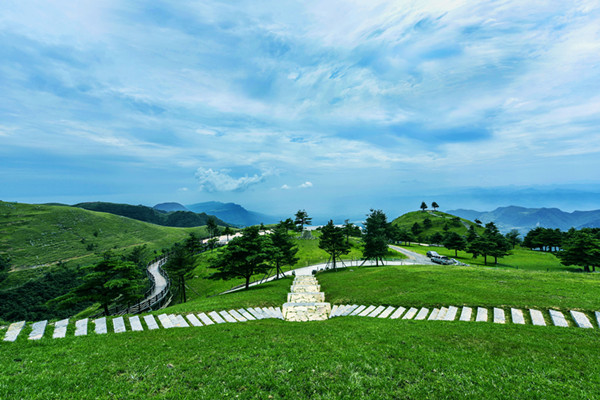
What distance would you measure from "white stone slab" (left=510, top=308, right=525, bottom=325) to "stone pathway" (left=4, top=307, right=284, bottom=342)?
15777 millimetres

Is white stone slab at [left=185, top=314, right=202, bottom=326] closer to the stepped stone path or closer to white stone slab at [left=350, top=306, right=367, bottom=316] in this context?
the stepped stone path

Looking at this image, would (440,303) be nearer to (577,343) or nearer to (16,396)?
(577,343)

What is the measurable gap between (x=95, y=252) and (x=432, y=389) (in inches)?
5133

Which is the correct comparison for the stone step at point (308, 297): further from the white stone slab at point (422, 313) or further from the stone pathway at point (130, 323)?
the white stone slab at point (422, 313)

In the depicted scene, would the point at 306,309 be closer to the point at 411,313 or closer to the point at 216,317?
the point at 216,317

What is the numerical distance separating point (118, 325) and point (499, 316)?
24241 mm

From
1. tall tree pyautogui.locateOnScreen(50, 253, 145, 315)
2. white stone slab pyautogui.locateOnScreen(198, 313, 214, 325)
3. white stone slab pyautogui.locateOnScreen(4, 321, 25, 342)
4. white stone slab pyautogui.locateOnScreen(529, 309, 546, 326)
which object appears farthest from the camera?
tall tree pyautogui.locateOnScreen(50, 253, 145, 315)

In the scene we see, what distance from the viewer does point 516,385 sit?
7188mm

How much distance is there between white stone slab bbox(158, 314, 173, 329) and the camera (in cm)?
1452

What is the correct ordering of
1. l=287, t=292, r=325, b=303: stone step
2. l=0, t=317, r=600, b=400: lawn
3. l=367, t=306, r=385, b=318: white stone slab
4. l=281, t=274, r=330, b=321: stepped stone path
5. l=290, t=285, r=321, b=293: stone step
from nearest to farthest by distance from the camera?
l=0, t=317, r=600, b=400: lawn < l=367, t=306, r=385, b=318: white stone slab < l=281, t=274, r=330, b=321: stepped stone path < l=287, t=292, r=325, b=303: stone step < l=290, t=285, r=321, b=293: stone step

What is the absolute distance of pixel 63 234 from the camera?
10894cm

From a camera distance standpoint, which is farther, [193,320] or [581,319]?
[193,320]

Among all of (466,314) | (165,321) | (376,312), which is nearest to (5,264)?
(165,321)

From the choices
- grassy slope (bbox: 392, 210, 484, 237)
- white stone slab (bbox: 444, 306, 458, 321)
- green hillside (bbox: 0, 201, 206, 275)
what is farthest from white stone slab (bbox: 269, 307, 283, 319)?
grassy slope (bbox: 392, 210, 484, 237)
